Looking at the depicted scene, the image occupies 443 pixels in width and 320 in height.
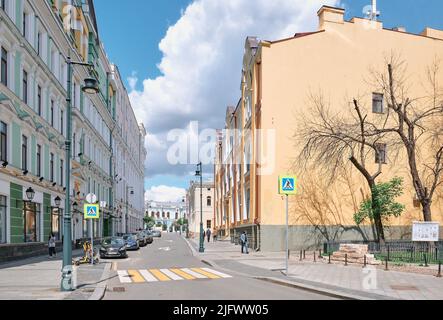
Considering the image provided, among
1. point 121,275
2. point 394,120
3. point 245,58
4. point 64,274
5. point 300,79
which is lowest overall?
point 121,275

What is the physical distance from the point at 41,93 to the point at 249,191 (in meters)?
18.4

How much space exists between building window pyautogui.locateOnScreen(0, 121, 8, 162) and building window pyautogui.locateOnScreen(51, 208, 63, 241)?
9625 mm

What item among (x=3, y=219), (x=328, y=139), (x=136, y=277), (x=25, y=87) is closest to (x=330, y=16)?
(x=328, y=139)

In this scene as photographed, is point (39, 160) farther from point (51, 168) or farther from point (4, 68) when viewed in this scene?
point (4, 68)

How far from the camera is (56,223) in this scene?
33.2 meters

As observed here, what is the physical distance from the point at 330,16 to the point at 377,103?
25.7ft

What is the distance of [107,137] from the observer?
2314 inches

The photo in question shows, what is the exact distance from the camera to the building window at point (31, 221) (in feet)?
86.7

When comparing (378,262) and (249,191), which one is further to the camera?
(249,191)

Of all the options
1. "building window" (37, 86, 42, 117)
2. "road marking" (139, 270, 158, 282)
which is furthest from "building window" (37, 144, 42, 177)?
"road marking" (139, 270, 158, 282)

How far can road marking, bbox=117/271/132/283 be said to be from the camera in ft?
54.9

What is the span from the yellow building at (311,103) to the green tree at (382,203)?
1.82 m
